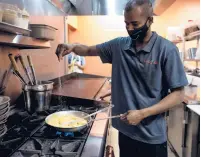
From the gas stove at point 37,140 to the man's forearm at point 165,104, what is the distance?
0.35 metres

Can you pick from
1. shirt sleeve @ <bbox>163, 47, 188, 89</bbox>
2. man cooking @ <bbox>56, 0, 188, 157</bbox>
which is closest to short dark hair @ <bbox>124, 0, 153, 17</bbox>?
man cooking @ <bbox>56, 0, 188, 157</bbox>

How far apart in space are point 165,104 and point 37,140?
0.69m

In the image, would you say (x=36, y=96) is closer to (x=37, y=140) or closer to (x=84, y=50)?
(x=37, y=140)

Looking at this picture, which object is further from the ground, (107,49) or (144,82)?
(107,49)

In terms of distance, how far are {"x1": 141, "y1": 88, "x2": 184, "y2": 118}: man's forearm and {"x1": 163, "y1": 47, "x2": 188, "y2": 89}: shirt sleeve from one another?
50mm

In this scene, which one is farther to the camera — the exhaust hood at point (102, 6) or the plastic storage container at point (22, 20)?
the exhaust hood at point (102, 6)

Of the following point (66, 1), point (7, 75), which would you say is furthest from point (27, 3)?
point (66, 1)

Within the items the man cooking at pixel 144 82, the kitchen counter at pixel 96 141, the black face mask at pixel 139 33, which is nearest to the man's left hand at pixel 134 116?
the man cooking at pixel 144 82

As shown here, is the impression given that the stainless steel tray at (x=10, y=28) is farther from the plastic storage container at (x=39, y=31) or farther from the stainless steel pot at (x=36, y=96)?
the stainless steel pot at (x=36, y=96)

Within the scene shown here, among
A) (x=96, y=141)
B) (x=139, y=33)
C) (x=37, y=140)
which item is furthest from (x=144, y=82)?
(x=37, y=140)

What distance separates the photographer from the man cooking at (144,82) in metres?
1.10

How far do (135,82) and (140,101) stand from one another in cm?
11

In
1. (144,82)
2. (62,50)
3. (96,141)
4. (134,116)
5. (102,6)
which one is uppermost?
(102,6)

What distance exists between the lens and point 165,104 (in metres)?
1.11
